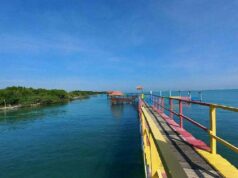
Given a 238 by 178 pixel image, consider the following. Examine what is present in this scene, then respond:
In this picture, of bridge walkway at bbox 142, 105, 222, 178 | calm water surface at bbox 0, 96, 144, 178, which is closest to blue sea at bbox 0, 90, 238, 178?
calm water surface at bbox 0, 96, 144, 178

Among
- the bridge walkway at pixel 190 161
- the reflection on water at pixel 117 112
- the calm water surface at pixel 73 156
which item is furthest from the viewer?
the reflection on water at pixel 117 112

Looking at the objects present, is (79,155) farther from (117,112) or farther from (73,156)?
(117,112)

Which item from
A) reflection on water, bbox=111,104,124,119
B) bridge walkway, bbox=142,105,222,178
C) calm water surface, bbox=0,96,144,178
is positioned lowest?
calm water surface, bbox=0,96,144,178

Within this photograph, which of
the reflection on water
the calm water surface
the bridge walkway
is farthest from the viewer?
the reflection on water

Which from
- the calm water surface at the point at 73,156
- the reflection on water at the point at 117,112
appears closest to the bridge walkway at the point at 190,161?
the calm water surface at the point at 73,156

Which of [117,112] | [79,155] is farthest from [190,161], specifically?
[117,112]

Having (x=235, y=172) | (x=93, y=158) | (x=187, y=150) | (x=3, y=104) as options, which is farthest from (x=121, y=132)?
(x=3, y=104)

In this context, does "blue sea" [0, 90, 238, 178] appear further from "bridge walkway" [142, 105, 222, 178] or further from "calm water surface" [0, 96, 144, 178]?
"bridge walkway" [142, 105, 222, 178]

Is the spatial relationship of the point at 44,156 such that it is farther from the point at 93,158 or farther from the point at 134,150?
the point at 134,150

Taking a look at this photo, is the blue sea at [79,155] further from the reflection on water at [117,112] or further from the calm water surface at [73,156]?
the reflection on water at [117,112]

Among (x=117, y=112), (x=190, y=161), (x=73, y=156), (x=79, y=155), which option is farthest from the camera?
(x=117, y=112)

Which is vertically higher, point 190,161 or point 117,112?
point 190,161

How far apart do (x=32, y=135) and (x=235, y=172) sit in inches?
675

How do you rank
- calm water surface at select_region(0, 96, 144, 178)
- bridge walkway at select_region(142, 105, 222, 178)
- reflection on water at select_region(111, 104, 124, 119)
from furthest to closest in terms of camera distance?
reflection on water at select_region(111, 104, 124, 119), calm water surface at select_region(0, 96, 144, 178), bridge walkway at select_region(142, 105, 222, 178)
